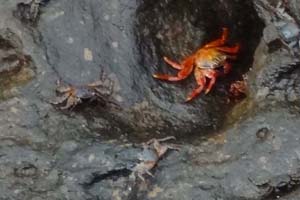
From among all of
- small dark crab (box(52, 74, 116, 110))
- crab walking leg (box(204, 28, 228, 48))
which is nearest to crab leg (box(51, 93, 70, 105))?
small dark crab (box(52, 74, 116, 110))

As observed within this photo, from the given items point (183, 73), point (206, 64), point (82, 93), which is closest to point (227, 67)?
point (206, 64)

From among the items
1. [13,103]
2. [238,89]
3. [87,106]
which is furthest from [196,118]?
[13,103]

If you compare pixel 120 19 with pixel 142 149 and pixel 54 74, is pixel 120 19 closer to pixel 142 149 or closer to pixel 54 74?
pixel 54 74

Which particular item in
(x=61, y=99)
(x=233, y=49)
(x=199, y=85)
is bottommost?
(x=61, y=99)

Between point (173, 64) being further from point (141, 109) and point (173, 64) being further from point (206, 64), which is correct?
point (141, 109)

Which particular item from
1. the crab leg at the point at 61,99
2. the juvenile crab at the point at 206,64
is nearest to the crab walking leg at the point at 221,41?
the juvenile crab at the point at 206,64
